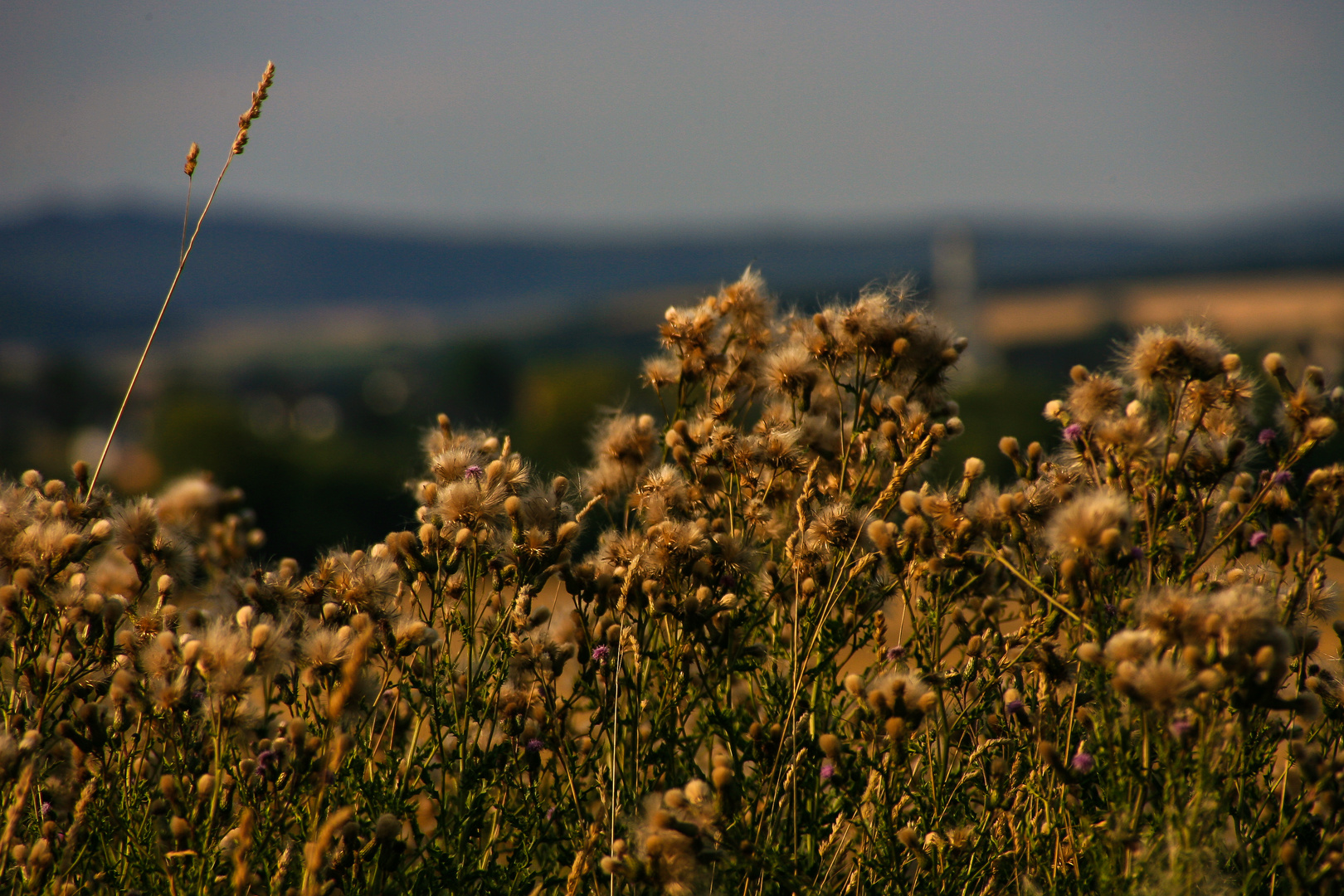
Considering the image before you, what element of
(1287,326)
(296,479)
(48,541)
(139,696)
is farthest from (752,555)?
(1287,326)

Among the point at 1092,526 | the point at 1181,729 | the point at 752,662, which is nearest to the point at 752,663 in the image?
the point at 752,662

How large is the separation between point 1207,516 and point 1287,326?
92.1 meters

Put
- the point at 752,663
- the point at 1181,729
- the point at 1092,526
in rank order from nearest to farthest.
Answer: the point at 1181,729 → the point at 1092,526 → the point at 752,663

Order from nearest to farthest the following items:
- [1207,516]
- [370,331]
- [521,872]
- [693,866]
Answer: [693,866] → [521,872] → [1207,516] → [370,331]

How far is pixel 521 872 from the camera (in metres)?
2.57

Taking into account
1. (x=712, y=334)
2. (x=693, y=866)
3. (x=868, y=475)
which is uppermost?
(x=712, y=334)

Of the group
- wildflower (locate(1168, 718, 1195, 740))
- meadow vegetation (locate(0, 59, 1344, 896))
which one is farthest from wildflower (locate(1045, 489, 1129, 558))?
wildflower (locate(1168, 718, 1195, 740))

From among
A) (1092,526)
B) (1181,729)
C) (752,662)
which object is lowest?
(752,662)

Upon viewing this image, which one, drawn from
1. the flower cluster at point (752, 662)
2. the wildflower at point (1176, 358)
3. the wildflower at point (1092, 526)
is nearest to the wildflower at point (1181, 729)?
the flower cluster at point (752, 662)

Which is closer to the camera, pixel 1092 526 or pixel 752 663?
pixel 1092 526

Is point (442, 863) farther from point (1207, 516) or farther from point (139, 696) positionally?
point (1207, 516)

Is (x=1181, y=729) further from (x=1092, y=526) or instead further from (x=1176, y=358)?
(x=1176, y=358)

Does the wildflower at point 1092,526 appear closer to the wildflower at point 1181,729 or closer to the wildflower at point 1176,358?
the wildflower at point 1181,729

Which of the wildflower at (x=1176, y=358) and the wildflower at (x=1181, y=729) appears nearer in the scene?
the wildflower at (x=1181, y=729)
